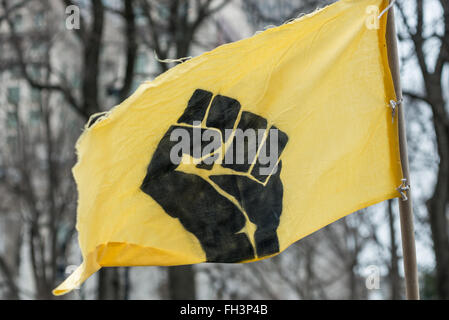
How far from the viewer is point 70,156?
53.2 ft

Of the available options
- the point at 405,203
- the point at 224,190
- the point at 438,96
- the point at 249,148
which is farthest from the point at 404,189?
the point at 438,96

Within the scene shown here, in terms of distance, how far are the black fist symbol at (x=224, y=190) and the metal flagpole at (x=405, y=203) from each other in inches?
32.2

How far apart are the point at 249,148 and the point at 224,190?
0.36m

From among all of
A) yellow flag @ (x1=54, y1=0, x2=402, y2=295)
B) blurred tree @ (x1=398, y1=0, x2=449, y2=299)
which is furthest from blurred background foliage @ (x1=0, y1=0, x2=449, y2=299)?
yellow flag @ (x1=54, y1=0, x2=402, y2=295)

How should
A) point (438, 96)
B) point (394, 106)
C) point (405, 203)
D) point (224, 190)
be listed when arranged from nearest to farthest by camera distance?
point (405, 203)
point (394, 106)
point (224, 190)
point (438, 96)

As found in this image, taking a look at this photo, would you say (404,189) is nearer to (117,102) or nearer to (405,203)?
(405,203)

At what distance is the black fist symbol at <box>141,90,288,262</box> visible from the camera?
4.00m

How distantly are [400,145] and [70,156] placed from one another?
13540mm

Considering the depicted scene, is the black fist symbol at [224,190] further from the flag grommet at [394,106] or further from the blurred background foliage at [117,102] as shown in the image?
the blurred background foliage at [117,102]

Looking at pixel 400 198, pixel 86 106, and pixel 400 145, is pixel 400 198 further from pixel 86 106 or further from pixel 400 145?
pixel 86 106

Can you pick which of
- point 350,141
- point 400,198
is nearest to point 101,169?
point 350,141

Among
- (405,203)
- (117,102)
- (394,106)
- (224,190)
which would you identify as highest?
(117,102)

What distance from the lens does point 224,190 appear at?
4074 mm
